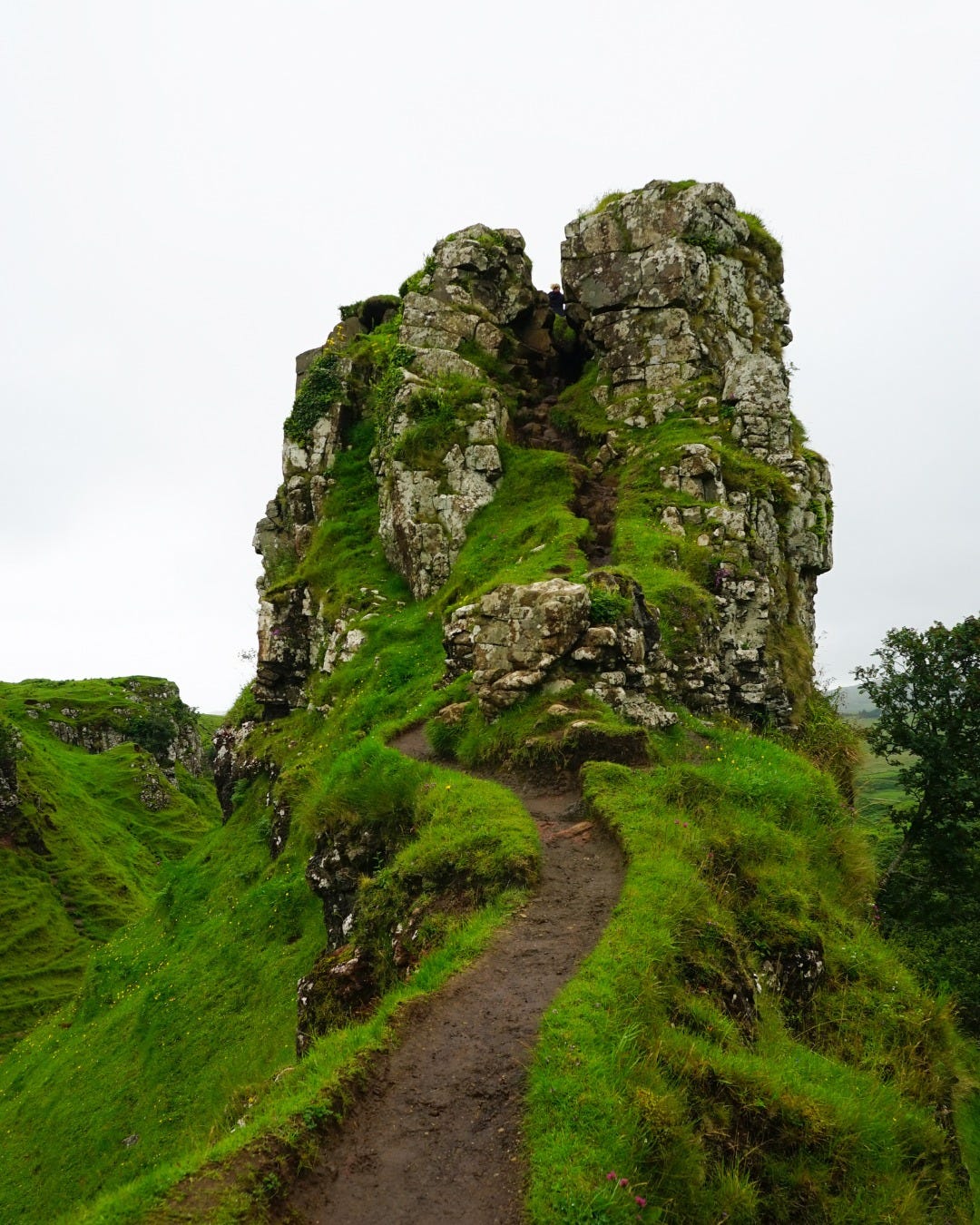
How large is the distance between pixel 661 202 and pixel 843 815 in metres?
34.4

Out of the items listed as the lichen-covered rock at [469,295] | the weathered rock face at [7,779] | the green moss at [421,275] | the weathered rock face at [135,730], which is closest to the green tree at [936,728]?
the lichen-covered rock at [469,295]

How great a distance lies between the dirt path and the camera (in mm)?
7059

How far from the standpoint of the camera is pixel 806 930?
43.0 ft

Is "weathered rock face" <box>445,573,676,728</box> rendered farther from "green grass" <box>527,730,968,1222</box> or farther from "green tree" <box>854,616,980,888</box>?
"green tree" <box>854,616,980,888</box>

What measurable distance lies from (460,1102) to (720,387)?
34.4 metres

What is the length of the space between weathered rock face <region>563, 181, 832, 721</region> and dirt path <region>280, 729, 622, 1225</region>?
15.5m

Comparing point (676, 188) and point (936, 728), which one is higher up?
point (676, 188)

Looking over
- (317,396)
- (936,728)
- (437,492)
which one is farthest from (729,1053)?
(317,396)

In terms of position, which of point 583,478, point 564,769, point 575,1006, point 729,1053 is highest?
point 583,478

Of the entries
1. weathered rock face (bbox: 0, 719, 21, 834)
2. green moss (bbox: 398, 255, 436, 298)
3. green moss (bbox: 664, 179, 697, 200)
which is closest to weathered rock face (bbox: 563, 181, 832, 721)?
green moss (bbox: 664, 179, 697, 200)

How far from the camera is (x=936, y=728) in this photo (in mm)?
27281

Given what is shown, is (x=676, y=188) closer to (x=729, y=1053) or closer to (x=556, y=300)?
(x=556, y=300)

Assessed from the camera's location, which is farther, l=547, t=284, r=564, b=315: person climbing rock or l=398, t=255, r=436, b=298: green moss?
l=547, t=284, r=564, b=315: person climbing rock

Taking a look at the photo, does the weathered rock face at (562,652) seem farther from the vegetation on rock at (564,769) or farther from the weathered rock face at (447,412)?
the weathered rock face at (447,412)
